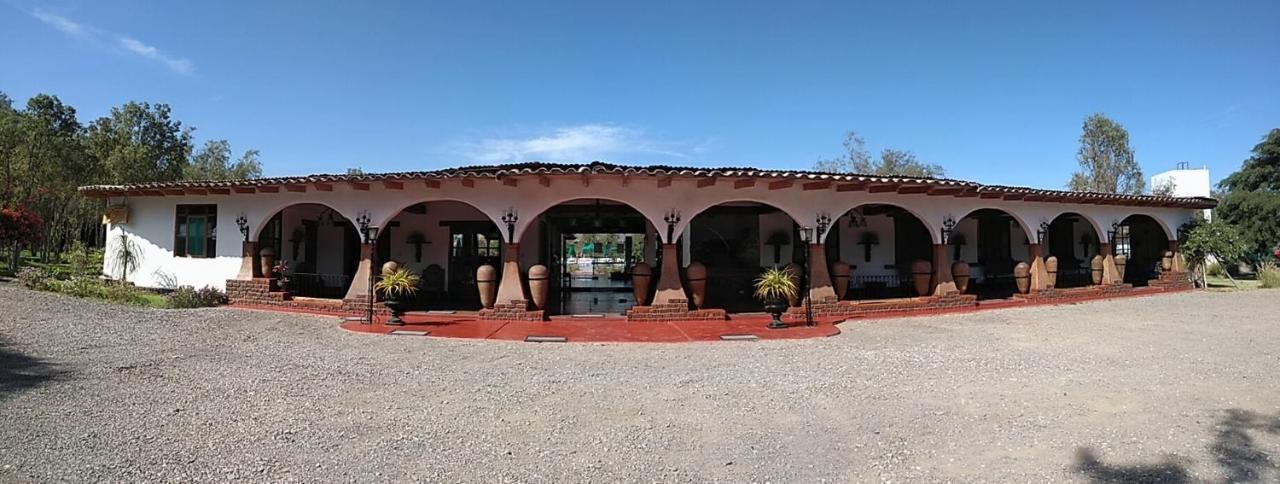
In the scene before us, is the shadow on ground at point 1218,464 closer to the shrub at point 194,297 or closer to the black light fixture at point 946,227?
the black light fixture at point 946,227

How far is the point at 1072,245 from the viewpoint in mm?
17188

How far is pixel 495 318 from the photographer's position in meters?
9.98

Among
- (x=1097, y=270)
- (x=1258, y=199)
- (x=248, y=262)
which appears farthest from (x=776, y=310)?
(x=1258, y=199)

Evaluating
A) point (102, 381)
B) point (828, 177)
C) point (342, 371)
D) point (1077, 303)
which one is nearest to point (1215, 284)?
point (1077, 303)

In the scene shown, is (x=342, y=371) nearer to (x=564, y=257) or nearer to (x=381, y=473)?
(x=381, y=473)

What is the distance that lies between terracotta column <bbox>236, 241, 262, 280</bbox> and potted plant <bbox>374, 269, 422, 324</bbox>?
3.23m

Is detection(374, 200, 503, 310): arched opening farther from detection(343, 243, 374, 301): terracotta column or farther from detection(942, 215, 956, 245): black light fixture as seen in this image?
detection(942, 215, 956, 245): black light fixture

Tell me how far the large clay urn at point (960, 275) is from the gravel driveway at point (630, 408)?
3787 millimetres

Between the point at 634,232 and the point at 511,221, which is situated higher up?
the point at 634,232

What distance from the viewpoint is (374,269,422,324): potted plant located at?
944 centimetres

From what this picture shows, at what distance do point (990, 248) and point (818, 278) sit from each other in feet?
26.8

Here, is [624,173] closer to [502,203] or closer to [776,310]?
[502,203]

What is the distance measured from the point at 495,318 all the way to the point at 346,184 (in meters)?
3.79

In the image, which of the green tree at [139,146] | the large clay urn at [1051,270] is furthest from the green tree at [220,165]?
the large clay urn at [1051,270]
